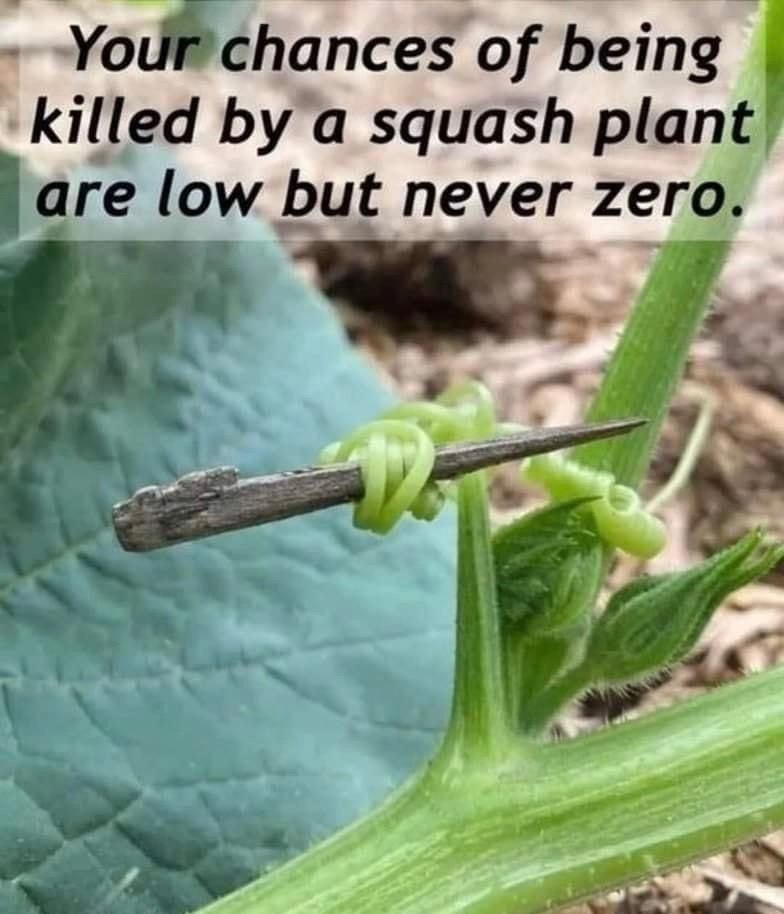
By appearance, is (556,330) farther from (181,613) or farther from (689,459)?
(181,613)

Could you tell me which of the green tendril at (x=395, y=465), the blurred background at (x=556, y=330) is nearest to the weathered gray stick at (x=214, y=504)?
the green tendril at (x=395, y=465)

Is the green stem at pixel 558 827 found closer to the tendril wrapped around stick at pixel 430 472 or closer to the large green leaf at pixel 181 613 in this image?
the tendril wrapped around stick at pixel 430 472

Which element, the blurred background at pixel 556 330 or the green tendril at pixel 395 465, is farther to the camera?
the blurred background at pixel 556 330

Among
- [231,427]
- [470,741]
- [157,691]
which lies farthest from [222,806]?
[231,427]

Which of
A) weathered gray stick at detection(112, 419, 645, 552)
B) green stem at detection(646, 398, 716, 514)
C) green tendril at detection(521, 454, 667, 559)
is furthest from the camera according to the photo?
green stem at detection(646, 398, 716, 514)

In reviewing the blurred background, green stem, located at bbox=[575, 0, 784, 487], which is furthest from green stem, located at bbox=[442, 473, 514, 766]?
the blurred background

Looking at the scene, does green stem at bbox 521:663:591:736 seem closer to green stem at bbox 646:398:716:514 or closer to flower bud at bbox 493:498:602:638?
flower bud at bbox 493:498:602:638
